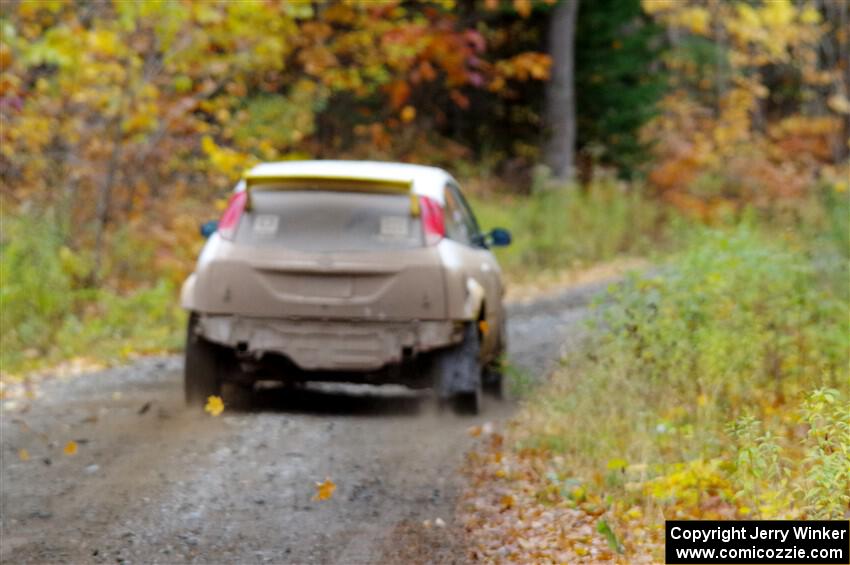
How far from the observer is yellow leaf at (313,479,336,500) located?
7.95 metres

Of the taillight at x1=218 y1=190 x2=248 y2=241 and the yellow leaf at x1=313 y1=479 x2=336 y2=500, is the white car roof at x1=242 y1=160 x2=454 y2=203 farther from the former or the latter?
the yellow leaf at x1=313 y1=479 x2=336 y2=500

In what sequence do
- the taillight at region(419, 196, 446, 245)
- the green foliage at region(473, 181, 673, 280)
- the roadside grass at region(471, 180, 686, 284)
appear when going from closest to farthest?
the taillight at region(419, 196, 446, 245)
the roadside grass at region(471, 180, 686, 284)
the green foliage at region(473, 181, 673, 280)

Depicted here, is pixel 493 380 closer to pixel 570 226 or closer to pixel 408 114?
pixel 570 226

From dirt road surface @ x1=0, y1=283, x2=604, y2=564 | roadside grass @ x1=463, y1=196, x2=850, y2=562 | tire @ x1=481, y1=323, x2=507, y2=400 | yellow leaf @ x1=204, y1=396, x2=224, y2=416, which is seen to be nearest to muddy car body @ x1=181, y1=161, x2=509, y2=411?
yellow leaf @ x1=204, y1=396, x2=224, y2=416

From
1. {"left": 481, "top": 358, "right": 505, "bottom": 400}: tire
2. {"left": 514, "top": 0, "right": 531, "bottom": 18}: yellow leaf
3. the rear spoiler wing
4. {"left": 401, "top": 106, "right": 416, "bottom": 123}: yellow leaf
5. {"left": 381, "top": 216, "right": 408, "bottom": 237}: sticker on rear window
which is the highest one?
{"left": 514, "top": 0, "right": 531, "bottom": 18}: yellow leaf

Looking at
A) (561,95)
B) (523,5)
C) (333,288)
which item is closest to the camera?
(333,288)

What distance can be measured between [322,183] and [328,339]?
115cm

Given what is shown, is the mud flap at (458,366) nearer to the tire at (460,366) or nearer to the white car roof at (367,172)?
the tire at (460,366)

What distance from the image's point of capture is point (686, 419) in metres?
8.91

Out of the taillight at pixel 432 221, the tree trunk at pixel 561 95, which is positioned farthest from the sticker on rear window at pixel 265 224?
the tree trunk at pixel 561 95

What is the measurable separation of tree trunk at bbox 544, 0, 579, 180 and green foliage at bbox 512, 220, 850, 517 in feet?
47.7

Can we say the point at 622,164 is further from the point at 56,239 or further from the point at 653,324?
the point at 653,324

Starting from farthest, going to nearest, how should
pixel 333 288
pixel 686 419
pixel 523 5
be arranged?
pixel 523 5
pixel 333 288
pixel 686 419

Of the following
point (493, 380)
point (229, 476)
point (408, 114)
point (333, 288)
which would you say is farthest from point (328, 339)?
point (408, 114)
